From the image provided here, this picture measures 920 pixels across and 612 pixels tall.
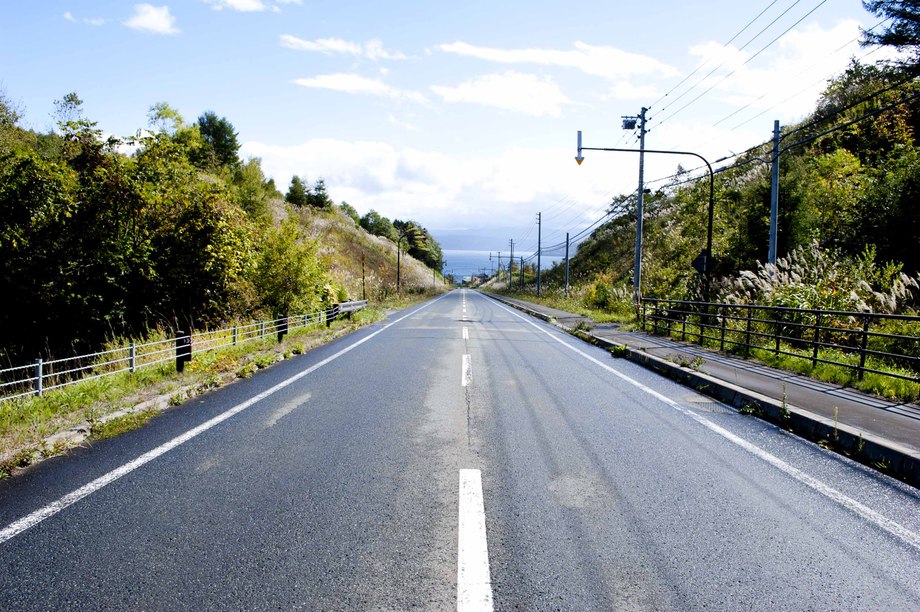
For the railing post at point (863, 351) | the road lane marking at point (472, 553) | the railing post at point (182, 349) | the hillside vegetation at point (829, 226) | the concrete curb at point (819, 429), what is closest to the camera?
the road lane marking at point (472, 553)

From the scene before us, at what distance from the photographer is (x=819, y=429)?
5797 millimetres

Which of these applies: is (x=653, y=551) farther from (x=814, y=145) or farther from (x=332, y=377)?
(x=814, y=145)

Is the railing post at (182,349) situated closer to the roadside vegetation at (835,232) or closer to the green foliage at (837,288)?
the roadside vegetation at (835,232)

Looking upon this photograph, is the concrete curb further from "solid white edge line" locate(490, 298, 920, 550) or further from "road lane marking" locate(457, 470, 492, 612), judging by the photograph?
"road lane marking" locate(457, 470, 492, 612)

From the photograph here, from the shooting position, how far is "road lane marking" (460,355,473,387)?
8.95 m

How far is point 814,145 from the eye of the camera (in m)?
41.5

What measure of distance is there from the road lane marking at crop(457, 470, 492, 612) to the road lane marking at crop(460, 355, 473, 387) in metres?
4.69

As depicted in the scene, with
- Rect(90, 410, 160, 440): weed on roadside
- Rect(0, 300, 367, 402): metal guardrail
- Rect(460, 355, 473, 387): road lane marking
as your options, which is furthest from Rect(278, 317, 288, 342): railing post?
Rect(90, 410, 160, 440): weed on roadside

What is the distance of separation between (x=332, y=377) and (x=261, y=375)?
1409 mm

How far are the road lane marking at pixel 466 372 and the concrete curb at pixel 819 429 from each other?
12.5 feet

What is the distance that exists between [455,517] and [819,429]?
4.66 meters

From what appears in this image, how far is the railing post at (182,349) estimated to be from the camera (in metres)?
8.86

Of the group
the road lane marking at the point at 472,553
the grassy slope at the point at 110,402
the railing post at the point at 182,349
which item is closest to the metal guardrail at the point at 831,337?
the road lane marking at the point at 472,553

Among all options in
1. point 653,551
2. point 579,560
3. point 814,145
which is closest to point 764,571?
point 653,551
